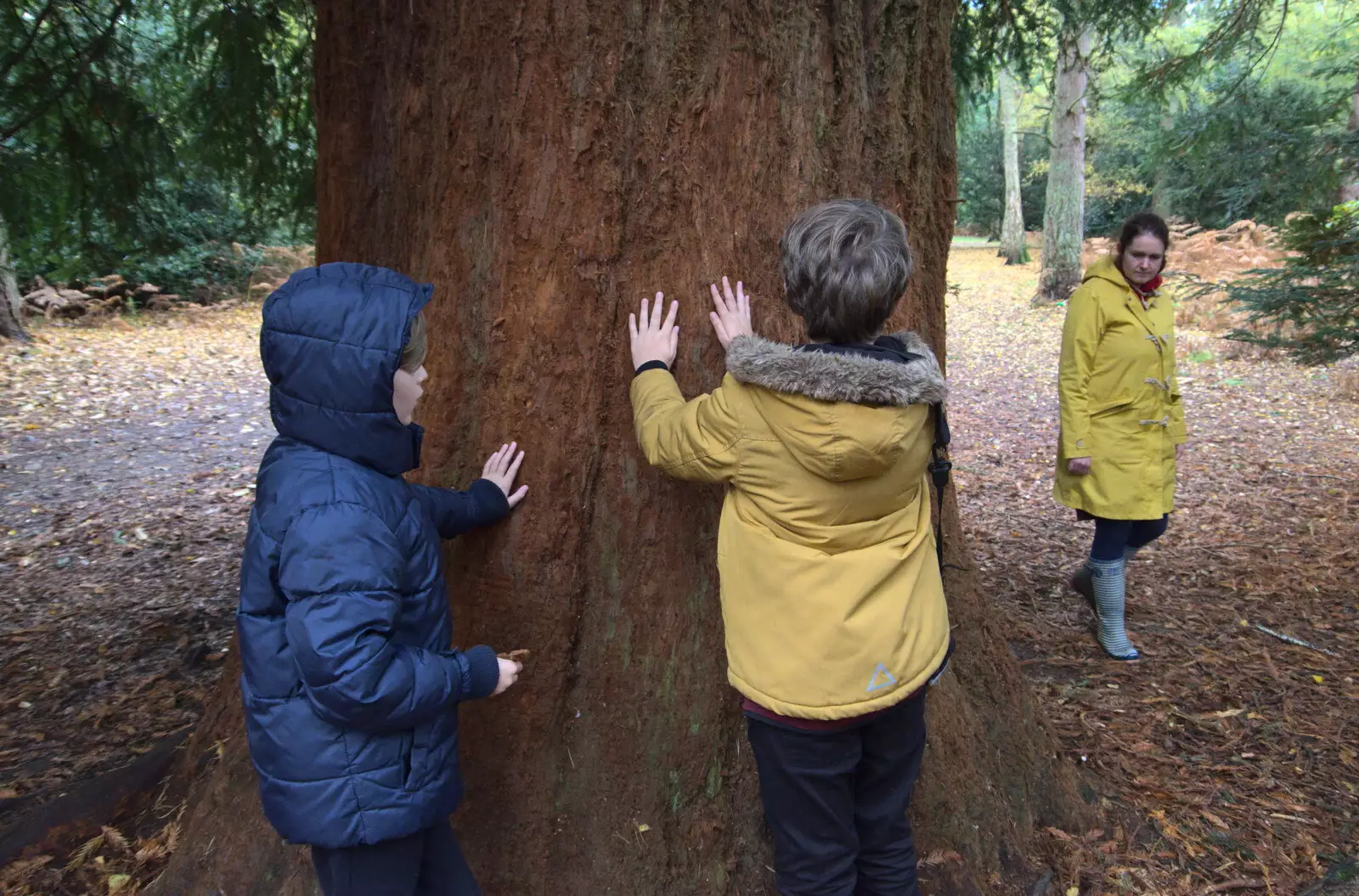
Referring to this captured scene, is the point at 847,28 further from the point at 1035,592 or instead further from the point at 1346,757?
the point at 1035,592

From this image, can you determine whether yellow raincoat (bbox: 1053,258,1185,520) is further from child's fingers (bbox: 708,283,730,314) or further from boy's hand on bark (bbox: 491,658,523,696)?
boy's hand on bark (bbox: 491,658,523,696)

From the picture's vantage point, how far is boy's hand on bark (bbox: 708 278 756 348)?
7.34 feet

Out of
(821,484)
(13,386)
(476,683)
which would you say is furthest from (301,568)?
(13,386)

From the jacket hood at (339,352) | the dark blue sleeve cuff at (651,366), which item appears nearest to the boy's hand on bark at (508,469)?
the dark blue sleeve cuff at (651,366)

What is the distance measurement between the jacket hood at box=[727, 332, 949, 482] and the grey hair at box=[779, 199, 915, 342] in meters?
0.12

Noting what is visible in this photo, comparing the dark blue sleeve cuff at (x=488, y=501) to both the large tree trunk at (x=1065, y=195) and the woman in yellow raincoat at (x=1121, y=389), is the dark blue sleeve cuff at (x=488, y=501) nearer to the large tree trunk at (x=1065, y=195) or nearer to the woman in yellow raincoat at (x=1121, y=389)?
the woman in yellow raincoat at (x=1121, y=389)

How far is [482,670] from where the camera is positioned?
191 cm

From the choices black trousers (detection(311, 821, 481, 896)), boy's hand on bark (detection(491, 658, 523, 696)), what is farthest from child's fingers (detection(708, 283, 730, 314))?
black trousers (detection(311, 821, 481, 896))

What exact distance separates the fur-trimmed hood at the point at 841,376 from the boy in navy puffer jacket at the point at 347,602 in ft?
2.35

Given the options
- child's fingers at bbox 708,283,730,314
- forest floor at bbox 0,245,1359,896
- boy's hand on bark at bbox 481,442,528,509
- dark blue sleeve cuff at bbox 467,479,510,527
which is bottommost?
forest floor at bbox 0,245,1359,896

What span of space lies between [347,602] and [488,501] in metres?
0.61

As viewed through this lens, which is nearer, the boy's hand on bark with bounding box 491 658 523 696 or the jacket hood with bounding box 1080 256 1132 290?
the boy's hand on bark with bounding box 491 658 523 696

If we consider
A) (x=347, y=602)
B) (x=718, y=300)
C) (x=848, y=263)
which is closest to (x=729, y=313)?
(x=718, y=300)

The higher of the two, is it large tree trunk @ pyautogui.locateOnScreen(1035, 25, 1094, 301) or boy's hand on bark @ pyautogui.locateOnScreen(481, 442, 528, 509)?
large tree trunk @ pyautogui.locateOnScreen(1035, 25, 1094, 301)
